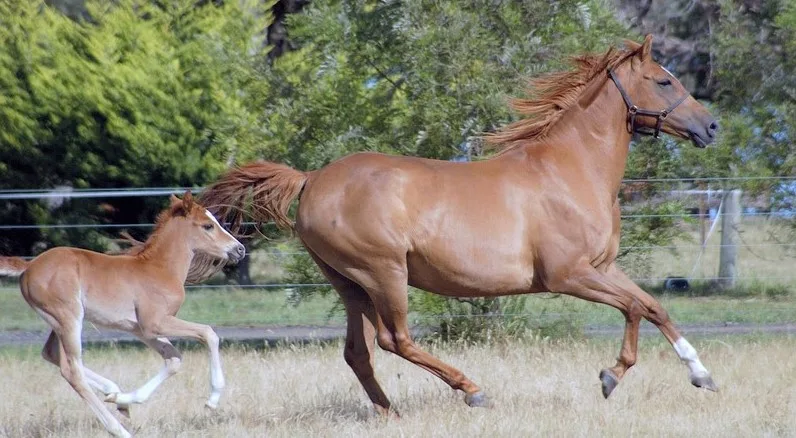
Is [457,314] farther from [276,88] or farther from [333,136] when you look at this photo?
[276,88]

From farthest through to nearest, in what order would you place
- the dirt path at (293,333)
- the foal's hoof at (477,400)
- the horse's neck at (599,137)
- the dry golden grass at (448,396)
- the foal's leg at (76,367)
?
the dirt path at (293,333) → the horse's neck at (599,137) → the foal's hoof at (477,400) → the dry golden grass at (448,396) → the foal's leg at (76,367)

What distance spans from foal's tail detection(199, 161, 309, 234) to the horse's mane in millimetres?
1358

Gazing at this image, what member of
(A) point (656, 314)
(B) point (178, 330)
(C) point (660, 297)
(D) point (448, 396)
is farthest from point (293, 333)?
(A) point (656, 314)

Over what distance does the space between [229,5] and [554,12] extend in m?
5.38

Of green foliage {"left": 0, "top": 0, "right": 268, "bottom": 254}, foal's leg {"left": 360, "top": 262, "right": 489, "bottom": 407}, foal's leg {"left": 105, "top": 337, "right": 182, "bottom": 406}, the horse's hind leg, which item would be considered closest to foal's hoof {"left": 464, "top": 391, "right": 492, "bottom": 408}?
foal's leg {"left": 360, "top": 262, "right": 489, "bottom": 407}

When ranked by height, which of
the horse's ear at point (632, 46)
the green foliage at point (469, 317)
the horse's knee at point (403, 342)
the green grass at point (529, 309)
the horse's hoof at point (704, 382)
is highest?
the horse's ear at point (632, 46)

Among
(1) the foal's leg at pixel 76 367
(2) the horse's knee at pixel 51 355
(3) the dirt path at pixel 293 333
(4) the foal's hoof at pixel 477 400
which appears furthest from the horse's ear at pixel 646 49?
(3) the dirt path at pixel 293 333

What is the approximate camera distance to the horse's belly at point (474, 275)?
688 cm

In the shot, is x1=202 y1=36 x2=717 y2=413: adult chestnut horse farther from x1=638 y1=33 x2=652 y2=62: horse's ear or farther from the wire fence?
the wire fence

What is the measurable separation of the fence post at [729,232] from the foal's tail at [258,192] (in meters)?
5.55

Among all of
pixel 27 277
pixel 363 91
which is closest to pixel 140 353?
pixel 363 91

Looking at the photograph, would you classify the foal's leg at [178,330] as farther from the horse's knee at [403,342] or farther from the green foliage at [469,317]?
the green foliage at [469,317]

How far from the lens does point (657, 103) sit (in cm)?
734

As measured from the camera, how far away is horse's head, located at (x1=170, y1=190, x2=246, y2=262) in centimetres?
756
